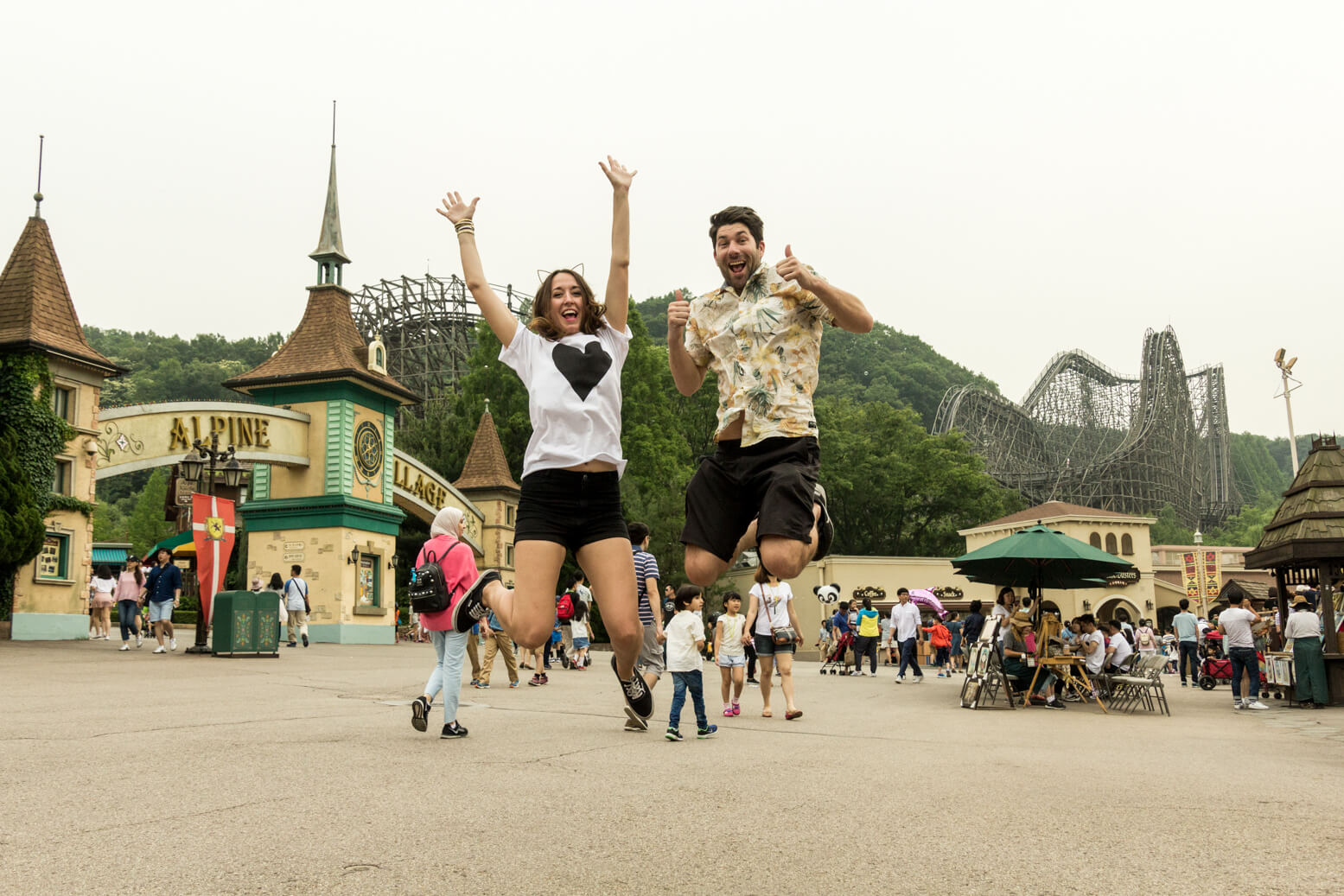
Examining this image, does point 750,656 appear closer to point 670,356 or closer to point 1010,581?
point 1010,581

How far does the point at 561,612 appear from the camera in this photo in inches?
813

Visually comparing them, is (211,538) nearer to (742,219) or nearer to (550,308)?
(550,308)

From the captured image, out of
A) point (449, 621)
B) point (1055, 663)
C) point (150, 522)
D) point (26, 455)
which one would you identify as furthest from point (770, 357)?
point (150, 522)

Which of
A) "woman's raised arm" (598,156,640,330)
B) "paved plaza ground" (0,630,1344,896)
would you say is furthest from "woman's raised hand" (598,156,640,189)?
"paved plaza ground" (0,630,1344,896)

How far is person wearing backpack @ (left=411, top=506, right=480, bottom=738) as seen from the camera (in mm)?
8602

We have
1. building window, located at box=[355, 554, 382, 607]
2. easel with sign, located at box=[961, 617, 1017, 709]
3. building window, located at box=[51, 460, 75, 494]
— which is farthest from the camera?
building window, located at box=[355, 554, 382, 607]

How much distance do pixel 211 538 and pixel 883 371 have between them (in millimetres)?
92992

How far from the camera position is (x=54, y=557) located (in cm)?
2291

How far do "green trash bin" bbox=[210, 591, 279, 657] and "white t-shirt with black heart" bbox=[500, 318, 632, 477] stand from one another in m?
15.7

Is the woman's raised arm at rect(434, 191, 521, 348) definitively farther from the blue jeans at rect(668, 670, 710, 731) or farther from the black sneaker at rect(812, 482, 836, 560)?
the blue jeans at rect(668, 670, 710, 731)

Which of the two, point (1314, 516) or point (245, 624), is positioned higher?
point (1314, 516)

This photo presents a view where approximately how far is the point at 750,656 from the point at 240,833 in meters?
15.8

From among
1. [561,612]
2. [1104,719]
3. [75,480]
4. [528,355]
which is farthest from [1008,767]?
→ [75,480]

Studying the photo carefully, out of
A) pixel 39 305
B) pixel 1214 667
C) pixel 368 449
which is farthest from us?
pixel 368 449
